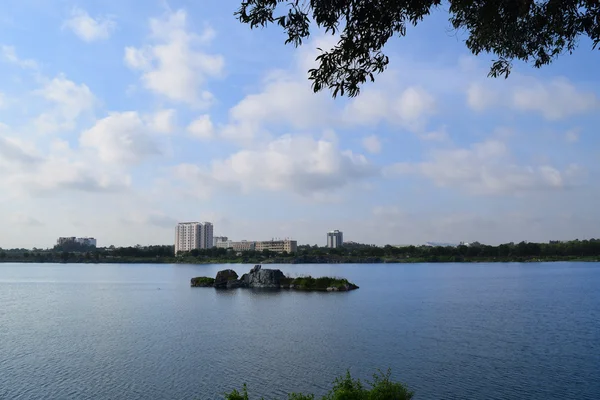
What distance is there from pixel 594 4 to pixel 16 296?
113m

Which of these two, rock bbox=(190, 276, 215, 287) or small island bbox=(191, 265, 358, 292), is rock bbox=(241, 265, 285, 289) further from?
rock bbox=(190, 276, 215, 287)

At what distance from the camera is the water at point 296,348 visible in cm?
3192

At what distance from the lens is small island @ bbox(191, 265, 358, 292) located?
108387mm

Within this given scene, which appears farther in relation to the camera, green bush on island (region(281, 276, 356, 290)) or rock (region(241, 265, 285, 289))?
rock (region(241, 265, 285, 289))

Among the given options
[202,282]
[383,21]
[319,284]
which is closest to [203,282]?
[202,282]

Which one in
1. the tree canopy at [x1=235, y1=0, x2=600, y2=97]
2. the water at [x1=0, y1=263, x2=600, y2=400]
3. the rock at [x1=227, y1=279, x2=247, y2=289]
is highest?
the tree canopy at [x1=235, y1=0, x2=600, y2=97]

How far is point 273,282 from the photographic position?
117 metres

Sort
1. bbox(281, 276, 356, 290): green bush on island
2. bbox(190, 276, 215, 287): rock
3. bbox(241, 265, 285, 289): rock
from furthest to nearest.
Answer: bbox(190, 276, 215, 287): rock < bbox(241, 265, 285, 289): rock < bbox(281, 276, 356, 290): green bush on island

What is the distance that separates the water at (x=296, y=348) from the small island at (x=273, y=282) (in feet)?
87.7

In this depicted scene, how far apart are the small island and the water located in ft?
87.7

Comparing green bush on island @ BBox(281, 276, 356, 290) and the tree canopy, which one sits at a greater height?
the tree canopy

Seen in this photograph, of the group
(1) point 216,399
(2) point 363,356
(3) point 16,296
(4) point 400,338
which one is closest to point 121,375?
(1) point 216,399

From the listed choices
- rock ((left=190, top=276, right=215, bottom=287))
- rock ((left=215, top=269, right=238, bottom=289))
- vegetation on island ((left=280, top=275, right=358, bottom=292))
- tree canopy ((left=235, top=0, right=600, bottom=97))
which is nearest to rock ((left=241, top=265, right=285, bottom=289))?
vegetation on island ((left=280, top=275, right=358, bottom=292))

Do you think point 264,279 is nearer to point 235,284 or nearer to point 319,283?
point 235,284
